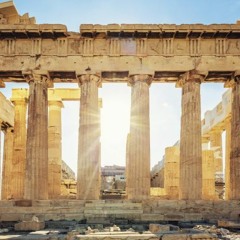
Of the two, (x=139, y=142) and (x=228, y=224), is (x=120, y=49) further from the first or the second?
(x=228, y=224)

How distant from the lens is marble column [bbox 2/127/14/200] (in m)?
24.7

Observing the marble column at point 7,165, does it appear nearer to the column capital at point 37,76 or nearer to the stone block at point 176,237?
the column capital at point 37,76

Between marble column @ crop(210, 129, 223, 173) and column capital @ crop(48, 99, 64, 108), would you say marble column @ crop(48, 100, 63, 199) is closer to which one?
column capital @ crop(48, 99, 64, 108)

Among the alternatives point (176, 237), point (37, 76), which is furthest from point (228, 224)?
point (37, 76)

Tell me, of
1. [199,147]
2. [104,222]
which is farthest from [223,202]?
[104,222]

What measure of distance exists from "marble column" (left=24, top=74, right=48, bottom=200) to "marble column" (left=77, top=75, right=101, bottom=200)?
1.62 meters

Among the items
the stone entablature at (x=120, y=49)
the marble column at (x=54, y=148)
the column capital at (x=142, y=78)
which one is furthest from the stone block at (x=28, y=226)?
the marble column at (x=54, y=148)

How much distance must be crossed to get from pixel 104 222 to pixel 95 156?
4241mm

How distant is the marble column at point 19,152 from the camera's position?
2198cm

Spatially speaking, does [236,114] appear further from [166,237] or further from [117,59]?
[166,237]

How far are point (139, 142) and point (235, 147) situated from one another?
14.6ft

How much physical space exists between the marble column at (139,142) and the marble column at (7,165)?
31.1 ft

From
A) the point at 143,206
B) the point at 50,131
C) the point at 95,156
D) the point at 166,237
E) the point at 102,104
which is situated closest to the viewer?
the point at 166,237

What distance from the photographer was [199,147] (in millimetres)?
17766
